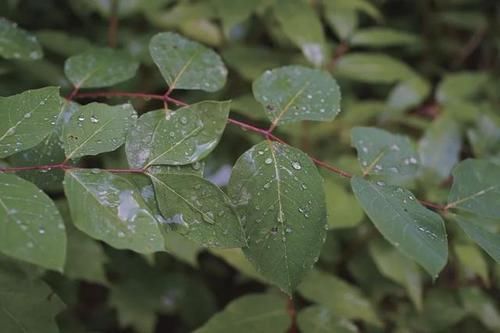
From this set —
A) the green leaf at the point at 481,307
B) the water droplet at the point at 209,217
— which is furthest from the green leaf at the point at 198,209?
the green leaf at the point at 481,307

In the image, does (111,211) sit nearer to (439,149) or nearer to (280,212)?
(280,212)

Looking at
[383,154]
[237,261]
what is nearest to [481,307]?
[237,261]

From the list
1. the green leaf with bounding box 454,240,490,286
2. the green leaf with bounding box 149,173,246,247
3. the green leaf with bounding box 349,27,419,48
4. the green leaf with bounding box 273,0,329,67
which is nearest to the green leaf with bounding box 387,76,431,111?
the green leaf with bounding box 349,27,419,48

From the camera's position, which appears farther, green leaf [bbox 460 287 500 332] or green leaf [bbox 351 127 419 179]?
green leaf [bbox 460 287 500 332]

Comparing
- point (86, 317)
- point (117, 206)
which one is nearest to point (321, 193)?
point (117, 206)

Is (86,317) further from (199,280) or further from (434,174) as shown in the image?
(434,174)

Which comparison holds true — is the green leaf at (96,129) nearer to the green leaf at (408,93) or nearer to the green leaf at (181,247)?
the green leaf at (181,247)

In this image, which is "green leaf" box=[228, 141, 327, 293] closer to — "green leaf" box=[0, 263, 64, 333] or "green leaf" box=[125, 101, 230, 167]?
"green leaf" box=[125, 101, 230, 167]
